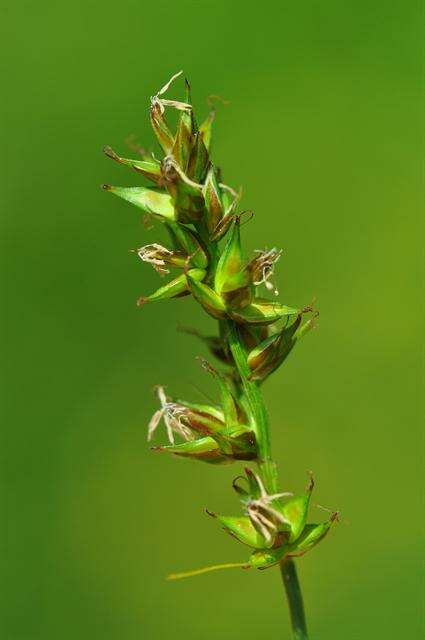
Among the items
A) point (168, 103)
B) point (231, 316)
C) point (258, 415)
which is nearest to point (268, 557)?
point (258, 415)

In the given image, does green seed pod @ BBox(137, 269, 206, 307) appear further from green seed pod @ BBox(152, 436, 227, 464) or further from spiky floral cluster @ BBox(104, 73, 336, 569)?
green seed pod @ BBox(152, 436, 227, 464)

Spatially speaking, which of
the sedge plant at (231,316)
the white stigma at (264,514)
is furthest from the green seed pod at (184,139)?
the white stigma at (264,514)

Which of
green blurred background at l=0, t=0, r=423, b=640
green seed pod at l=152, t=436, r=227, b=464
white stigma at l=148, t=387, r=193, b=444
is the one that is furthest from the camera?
green blurred background at l=0, t=0, r=423, b=640

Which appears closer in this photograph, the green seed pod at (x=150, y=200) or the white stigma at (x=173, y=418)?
the green seed pod at (x=150, y=200)

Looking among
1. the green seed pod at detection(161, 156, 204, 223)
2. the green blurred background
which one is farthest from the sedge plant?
the green blurred background

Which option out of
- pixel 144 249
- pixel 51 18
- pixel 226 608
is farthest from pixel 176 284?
pixel 51 18

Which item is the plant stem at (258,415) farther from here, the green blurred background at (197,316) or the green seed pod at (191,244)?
the green blurred background at (197,316)
